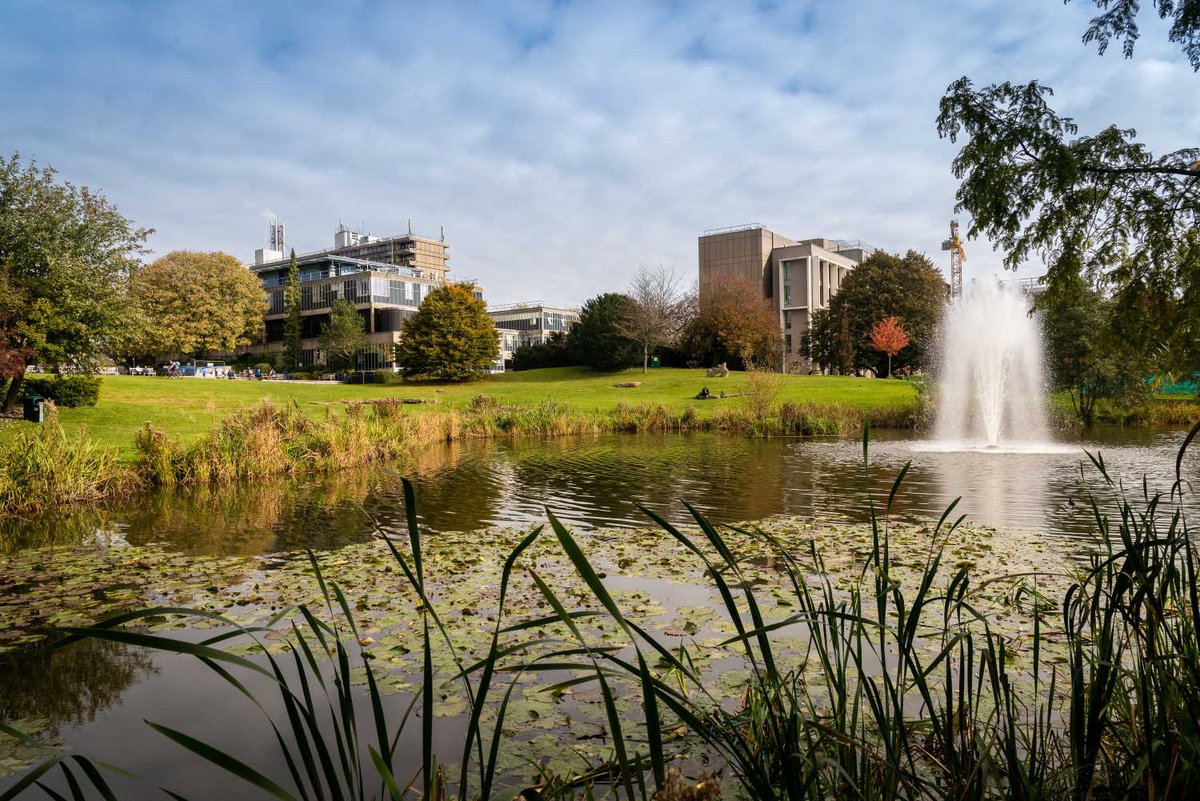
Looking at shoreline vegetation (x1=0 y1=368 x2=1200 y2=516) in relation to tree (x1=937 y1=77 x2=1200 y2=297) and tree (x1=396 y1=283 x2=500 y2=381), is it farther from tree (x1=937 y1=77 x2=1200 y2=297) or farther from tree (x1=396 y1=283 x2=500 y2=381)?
tree (x1=937 y1=77 x2=1200 y2=297)

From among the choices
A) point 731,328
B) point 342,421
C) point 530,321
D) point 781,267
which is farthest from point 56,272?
point 530,321

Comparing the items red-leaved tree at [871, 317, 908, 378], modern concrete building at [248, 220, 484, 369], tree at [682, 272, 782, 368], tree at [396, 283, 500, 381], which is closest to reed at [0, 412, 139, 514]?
tree at [396, 283, 500, 381]

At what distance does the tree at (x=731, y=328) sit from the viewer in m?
54.3

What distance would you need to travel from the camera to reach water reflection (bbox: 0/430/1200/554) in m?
10.0

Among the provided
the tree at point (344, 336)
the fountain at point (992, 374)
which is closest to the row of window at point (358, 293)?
the tree at point (344, 336)

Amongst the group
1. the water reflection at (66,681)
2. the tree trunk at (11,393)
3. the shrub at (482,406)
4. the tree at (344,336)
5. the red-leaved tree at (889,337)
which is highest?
the tree at (344,336)

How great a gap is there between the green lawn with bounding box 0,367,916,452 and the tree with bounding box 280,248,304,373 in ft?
90.7

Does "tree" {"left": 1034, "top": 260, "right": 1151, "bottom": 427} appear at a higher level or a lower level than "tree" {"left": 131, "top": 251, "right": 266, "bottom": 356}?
lower

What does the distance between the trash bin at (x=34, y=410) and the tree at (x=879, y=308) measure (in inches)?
1911

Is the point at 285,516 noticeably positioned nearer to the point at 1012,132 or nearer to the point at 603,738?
the point at 603,738

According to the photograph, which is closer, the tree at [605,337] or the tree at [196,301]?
the tree at [605,337]

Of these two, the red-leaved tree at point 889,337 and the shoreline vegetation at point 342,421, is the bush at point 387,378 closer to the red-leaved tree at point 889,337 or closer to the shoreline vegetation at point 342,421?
the shoreline vegetation at point 342,421

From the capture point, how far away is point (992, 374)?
2539 cm

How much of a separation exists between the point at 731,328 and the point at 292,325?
148 ft
